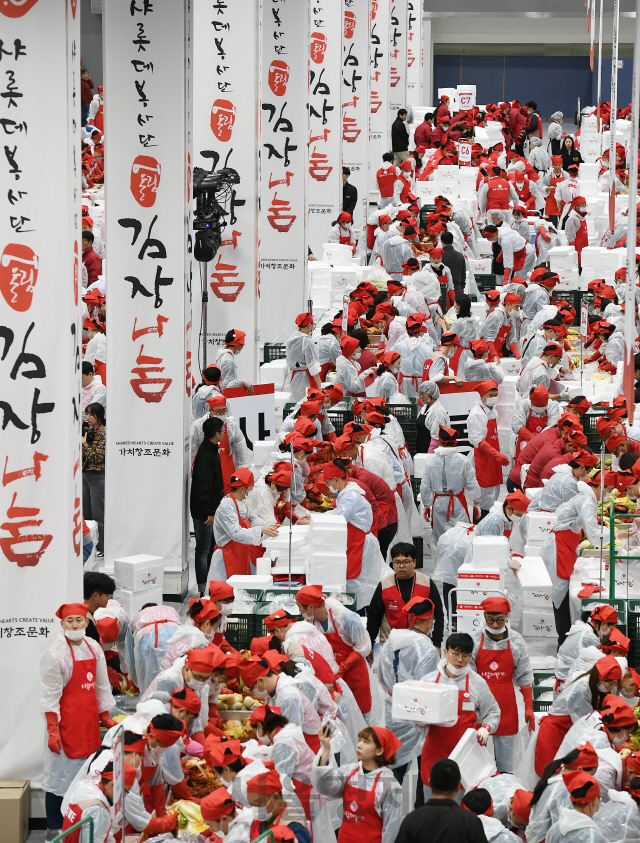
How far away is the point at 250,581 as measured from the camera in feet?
32.2

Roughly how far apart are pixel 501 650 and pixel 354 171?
57.6ft

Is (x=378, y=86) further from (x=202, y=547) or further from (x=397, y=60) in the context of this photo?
(x=202, y=547)

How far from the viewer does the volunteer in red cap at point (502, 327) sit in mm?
16688

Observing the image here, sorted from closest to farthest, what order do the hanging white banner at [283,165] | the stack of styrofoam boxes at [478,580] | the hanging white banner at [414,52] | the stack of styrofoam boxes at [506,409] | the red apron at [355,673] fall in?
the red apron at [355,673] < the stack of styrofoam boxes at [478,580] < the stack of styrofoam boxes at [506,409] < the hanging white banner at [283,165] < the hanging white banner at [414,52]

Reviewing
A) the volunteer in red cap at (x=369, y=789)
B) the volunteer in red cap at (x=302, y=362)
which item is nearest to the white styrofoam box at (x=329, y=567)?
the volunteer in red cap at (x=369, y=789)

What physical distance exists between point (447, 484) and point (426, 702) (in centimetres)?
482

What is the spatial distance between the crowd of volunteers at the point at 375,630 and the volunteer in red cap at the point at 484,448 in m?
0.02

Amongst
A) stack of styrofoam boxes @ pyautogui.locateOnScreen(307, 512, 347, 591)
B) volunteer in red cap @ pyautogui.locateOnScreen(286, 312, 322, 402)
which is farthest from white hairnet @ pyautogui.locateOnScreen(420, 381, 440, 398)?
stack of styrofoam boxes @ pyautogui.locateOnScreen(307, 512, 347, 591)

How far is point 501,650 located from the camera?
27.1ft

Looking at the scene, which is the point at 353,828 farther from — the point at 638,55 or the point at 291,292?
the point at 291,292

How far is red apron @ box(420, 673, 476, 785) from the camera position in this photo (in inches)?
300

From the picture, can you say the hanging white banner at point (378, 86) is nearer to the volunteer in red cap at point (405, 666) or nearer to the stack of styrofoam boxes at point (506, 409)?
the stack of styrofoam boxes at point (506, 409)

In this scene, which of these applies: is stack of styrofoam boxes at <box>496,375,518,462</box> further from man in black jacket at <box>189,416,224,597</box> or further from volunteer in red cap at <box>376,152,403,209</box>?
volunteer in red cap at <box>376,152,403,209</box>

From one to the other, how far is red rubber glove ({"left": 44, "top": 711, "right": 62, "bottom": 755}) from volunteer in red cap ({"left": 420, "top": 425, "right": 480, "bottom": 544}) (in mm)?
5107
